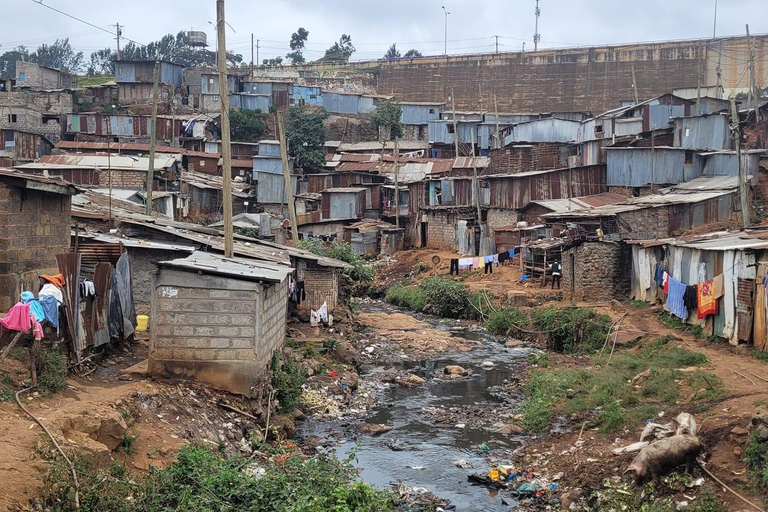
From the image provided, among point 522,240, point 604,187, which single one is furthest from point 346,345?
point 604,187

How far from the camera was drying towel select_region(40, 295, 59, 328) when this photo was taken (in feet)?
36.2

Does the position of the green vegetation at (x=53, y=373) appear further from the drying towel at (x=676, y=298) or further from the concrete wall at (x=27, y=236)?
the drying towel at (x=676, y=298)

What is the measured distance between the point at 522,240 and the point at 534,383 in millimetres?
14710

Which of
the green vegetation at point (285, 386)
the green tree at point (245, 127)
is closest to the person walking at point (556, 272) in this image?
the green vegetation at point (285, 386)

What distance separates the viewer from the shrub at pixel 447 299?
86.8 ft

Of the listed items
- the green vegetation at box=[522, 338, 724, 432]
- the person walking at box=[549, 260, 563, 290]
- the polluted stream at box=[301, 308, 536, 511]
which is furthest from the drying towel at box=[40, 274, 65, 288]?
the person walking at box=[549, 260, 563, 290]

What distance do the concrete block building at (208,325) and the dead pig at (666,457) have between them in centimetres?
587

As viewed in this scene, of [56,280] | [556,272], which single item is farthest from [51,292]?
[556,272]

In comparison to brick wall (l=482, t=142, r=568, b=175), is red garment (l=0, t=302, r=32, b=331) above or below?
below

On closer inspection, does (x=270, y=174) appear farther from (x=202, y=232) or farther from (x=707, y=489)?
(x=707, y=489)

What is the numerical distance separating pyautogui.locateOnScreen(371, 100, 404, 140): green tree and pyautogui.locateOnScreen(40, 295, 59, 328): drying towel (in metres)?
40.8

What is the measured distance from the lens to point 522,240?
30.6 metres

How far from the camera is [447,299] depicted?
2673 centimetres

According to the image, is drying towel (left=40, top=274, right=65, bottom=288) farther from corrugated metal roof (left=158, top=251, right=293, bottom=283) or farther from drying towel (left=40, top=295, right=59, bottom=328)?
corrugated metal roof (left=158, top=251, right=293, bottom=283)
